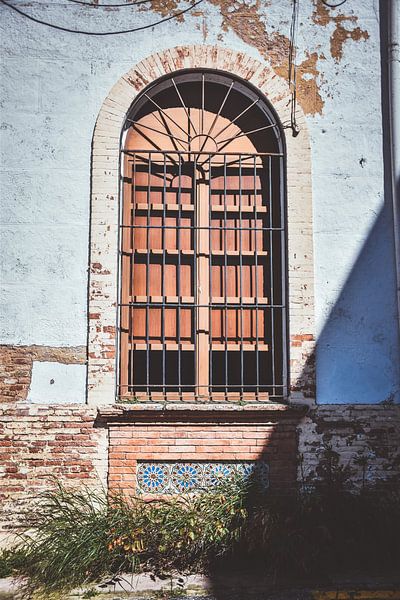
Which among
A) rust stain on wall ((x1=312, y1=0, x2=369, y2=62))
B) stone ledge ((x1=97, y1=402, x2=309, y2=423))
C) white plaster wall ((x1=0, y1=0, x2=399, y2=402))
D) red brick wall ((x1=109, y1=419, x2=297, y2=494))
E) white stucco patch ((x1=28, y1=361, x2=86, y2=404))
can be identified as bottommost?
red brick wall ((x1=109, y1=419, x2=297, y2=494))

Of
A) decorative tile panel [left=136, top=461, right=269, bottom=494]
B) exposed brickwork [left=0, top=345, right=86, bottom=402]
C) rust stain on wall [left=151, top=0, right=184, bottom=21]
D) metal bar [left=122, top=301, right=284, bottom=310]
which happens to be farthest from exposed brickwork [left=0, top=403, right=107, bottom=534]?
rust stain on wall [left=151, top=0, right=184, bottom=21]

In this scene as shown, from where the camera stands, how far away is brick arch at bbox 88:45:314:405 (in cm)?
634

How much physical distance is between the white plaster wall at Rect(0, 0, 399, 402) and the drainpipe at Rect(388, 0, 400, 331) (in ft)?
0.37

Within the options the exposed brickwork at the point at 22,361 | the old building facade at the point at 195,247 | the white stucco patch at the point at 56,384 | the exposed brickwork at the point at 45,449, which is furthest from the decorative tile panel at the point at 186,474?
the exposed brickwork at the point at 22,361

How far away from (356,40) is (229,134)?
5.23 ft

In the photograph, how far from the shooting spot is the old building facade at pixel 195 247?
6258 mm

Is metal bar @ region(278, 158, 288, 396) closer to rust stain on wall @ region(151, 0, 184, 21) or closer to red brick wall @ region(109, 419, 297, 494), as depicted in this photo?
red brick wall @ region(109, 419, 297, 494)

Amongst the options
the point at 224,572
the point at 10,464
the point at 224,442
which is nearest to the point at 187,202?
the point at 224,442

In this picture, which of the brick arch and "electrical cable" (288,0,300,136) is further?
"electrical cable" (288,0,300,136)

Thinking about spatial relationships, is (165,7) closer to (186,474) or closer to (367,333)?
(367,333)

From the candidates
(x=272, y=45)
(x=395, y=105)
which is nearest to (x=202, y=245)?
(x=272, y=45)

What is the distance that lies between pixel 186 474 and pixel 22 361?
184cm

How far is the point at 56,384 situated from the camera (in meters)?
6.31

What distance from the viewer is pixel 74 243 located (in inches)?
254
